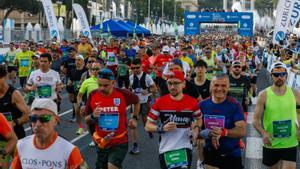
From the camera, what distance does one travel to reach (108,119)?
6812mm

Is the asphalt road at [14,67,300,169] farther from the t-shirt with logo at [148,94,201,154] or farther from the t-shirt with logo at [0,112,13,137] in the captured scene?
the t-shirt with logo at [0,112,13,137]

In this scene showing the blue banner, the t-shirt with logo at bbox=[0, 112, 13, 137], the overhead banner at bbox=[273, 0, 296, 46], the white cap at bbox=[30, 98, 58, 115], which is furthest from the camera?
the blue banner

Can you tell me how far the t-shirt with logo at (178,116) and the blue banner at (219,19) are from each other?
129ft

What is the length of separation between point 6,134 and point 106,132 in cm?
177

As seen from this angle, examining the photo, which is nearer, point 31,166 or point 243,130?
point 31,166

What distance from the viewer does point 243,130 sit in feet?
19.5

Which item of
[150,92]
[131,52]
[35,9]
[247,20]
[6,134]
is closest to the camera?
[6,134]

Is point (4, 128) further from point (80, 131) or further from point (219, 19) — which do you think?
point (219, 19)

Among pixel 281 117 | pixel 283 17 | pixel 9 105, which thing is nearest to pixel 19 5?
pixel 283 17

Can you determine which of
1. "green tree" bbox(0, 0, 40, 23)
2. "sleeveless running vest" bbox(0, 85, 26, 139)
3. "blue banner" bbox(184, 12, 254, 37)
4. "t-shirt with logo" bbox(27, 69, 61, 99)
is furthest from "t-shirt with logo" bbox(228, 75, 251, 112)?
"green tree" bbox(0, 0, 40, 23)

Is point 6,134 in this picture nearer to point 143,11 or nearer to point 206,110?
point 206,110

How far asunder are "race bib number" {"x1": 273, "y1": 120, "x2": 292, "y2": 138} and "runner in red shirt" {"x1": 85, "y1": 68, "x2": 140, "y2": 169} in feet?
5.77

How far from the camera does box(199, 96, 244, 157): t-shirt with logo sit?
19.7ft

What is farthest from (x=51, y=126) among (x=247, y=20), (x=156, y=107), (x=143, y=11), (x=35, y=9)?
(x=143, y=11)
